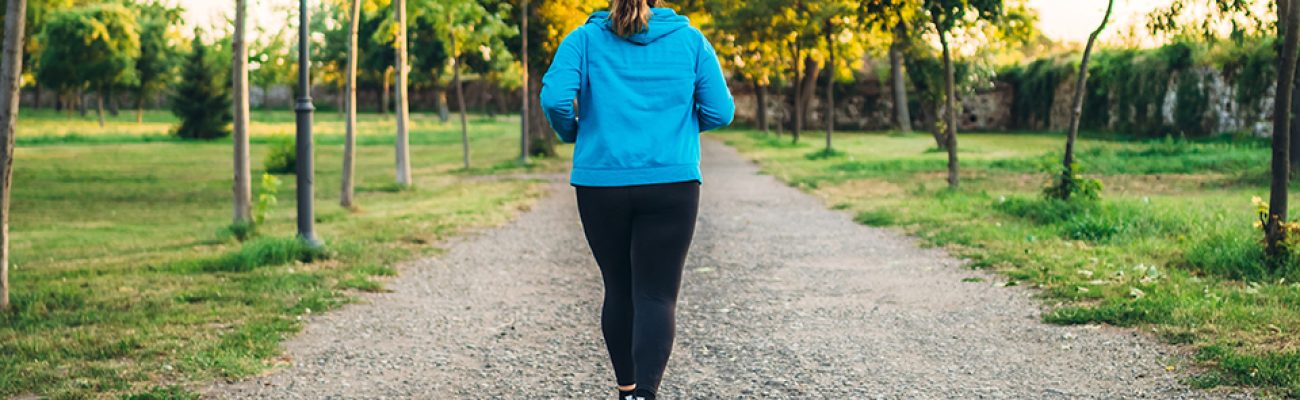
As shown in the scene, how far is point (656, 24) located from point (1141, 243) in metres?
7.15

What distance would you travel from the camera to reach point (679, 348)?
622 centimetres

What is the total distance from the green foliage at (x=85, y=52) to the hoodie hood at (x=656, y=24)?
115ft

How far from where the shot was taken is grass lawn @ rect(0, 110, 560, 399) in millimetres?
5844

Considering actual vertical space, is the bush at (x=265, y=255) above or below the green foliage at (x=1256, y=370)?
below

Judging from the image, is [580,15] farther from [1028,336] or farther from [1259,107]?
[1028,336]

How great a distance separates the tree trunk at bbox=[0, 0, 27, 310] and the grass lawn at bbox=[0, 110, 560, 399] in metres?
0.40

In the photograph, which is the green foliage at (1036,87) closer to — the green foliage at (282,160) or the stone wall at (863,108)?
the stone wall at (863,108)

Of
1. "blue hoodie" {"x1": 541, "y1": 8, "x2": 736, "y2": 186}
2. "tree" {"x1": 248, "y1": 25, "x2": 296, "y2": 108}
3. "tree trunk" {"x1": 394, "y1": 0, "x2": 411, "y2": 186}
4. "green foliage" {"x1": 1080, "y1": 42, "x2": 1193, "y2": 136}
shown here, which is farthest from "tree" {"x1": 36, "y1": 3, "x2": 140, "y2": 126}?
"blue hoodie" {"x1": 541, "y1": 8, "x2": 736, "y2": 186}

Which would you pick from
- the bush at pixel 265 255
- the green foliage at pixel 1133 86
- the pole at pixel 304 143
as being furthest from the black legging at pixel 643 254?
the green foliage at pixel 1133 86

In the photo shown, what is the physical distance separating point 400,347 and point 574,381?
1.30m

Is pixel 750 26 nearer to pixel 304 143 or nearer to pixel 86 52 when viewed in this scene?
pixel 304 143

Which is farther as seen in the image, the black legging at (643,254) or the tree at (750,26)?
the tree at (750,26)

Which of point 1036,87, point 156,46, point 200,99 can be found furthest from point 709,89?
point 156,46

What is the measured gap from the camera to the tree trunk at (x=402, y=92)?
1670 cm
